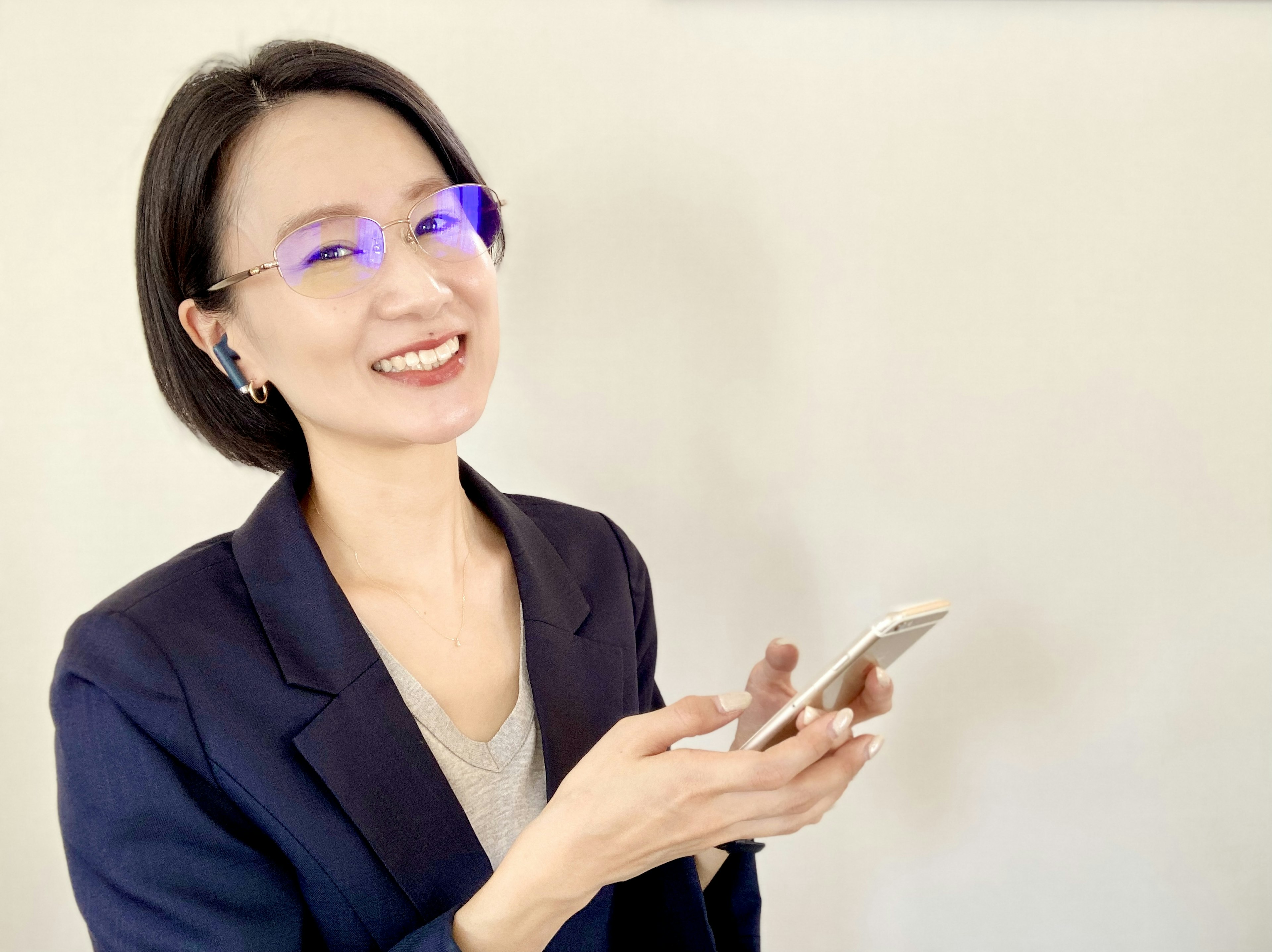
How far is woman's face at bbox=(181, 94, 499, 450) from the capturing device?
124 centimetres

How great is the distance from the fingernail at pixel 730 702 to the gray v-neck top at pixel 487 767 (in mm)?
424

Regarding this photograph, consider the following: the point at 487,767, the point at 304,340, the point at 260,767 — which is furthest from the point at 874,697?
the point at 304,340

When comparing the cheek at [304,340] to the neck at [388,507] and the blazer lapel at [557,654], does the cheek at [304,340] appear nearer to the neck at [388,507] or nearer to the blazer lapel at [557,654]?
the neck at [388,507]

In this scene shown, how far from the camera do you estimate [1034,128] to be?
1.70 m

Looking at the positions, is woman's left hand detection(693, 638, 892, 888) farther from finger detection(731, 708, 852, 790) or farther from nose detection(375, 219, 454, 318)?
nose detection(375, 219, 454, 318)

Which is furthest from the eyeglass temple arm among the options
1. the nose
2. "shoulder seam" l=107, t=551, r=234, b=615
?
"shoulder seam" l=107, t=551, r=234, b=615

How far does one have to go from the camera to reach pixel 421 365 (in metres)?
1.29

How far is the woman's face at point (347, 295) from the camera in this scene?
1235 mm

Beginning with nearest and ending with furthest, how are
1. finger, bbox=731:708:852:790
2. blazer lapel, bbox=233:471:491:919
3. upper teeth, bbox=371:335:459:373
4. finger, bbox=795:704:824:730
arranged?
finger, bbox=731:708:852:790 → finger, bbox=795:704:824:730 → blazer lapel, bbox=233:471:491:919 → upper teeth, bbox=371:335:459:373

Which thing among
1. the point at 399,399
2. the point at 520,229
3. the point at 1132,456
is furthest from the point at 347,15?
the point at 1132,456

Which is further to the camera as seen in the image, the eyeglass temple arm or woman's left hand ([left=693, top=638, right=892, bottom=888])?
woman's left hand ([left=693, top=638, right=892, bottom=888])

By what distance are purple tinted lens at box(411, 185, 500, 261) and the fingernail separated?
679 millimetres

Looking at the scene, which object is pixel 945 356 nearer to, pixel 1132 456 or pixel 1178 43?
pixel 1132 456

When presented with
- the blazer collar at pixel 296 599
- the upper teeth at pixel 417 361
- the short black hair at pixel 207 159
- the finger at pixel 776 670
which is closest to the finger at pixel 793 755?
the finger at pixel 776 670
